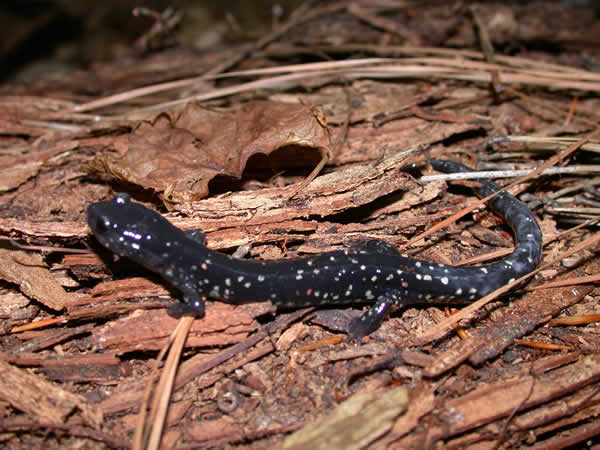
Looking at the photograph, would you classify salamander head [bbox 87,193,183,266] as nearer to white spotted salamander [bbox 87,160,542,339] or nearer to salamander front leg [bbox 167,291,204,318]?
white spotted salamander [bbox 87,160,542,339]

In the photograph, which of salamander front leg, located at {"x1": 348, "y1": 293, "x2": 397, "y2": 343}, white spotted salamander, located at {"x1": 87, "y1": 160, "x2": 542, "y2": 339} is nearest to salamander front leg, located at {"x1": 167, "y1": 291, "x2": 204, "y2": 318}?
white spotted salamander, located at {"x1": 87, "y1": 160, "x2": 542, "y2": 339}

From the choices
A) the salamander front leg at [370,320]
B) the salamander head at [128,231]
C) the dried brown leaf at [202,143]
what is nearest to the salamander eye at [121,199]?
the salamander head at [128,231]

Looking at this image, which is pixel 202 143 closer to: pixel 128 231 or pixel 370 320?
pixel 128 231

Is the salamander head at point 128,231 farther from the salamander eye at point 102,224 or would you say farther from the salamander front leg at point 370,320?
the salamander front leg at point 370,320

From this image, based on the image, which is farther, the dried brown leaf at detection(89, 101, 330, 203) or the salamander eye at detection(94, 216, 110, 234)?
the dried brown leaf at detection(89, 101, 330, 203)

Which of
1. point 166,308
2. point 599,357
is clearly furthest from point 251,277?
point 599,357

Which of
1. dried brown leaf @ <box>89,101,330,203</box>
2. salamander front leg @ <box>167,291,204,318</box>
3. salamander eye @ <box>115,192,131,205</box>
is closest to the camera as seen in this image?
salamander front leg @ <box>167,291,204,318</box>

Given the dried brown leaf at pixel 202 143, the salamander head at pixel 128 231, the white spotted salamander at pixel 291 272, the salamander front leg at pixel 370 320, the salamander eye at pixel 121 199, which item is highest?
the dried brown leaf at pixel 202 143
